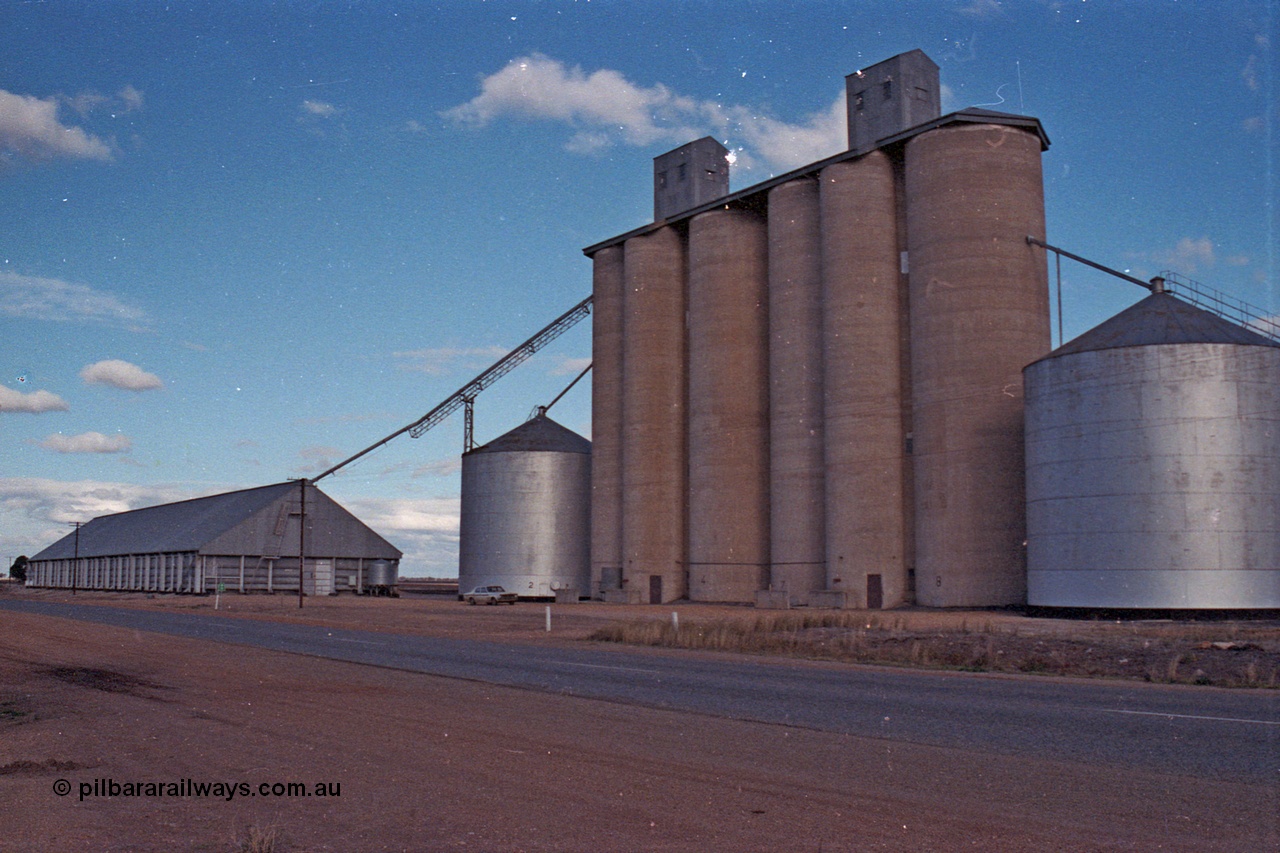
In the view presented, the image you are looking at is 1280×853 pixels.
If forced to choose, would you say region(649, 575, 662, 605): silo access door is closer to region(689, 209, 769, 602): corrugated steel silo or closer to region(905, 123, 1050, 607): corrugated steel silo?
region(689, 209, 769, 602): corrugated steel silo

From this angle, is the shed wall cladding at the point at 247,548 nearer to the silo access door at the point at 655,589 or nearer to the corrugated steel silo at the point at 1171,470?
the silo access door at the point at 655,589

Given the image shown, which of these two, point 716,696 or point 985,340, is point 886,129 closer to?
point 985,340

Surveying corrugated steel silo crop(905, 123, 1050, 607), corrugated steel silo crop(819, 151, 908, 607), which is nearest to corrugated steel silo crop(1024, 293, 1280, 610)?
corrugated steel silo crop(905, 123, 1050, 607)

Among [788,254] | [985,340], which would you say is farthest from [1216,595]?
[788,254]

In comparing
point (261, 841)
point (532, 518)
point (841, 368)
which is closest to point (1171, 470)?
point (841, 368)

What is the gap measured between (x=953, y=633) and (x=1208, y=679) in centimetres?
1392

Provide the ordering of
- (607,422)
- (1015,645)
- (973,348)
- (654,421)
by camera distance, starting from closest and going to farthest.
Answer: (1015,645) < (973,348) < (654,421) < (607,422)

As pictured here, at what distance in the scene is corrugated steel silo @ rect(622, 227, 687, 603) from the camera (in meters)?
65.7

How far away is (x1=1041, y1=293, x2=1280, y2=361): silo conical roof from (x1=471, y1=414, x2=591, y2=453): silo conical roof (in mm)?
39583

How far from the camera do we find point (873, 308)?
54906mm

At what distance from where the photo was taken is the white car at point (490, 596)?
71.1 m

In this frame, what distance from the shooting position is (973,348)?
51.0 metres

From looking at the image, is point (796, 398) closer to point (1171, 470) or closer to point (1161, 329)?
point (1161, 329)

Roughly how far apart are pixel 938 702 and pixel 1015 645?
1442 cm
